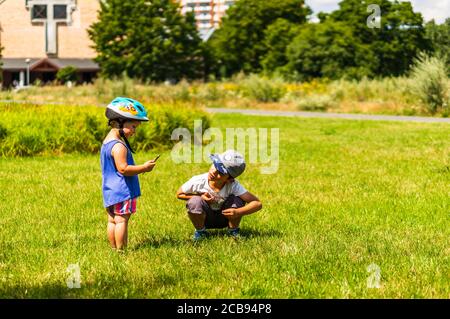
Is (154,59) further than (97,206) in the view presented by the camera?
Yes

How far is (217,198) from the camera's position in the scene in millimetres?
6074

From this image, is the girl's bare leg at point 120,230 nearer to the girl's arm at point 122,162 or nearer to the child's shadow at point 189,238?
the child's shadow at point 189,238

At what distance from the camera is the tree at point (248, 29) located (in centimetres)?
6638

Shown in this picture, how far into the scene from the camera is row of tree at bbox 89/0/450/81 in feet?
170

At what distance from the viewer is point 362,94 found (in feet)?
105

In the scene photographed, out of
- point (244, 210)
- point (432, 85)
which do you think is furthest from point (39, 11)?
point (244, 210)

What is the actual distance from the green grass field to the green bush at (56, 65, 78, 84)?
2175 inches

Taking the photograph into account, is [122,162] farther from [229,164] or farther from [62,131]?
[62,131]

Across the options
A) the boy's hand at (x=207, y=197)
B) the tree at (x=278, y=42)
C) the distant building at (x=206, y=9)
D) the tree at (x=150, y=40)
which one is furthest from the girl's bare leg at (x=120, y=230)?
the distant building at (x=206, y=9)

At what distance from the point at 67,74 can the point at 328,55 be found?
92.2 feet
